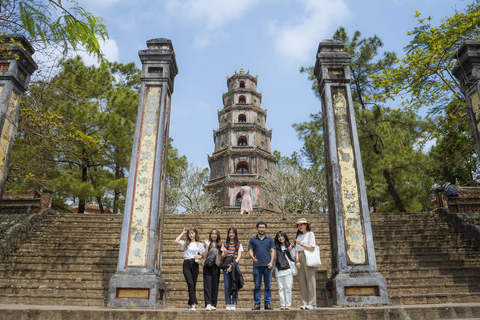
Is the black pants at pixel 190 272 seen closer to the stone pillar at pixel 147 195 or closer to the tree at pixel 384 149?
the stone pillar at pixel 147 195

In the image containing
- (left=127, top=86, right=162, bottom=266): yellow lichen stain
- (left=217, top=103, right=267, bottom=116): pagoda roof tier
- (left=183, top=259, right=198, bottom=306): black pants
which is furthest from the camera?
(left=217, top=103, right=267, bottom=116): pagoda roof tier

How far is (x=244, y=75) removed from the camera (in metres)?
32.1

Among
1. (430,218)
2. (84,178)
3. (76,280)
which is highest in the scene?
(84,178)

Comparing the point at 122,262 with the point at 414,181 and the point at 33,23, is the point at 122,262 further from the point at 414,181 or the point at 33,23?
the point at 414,181

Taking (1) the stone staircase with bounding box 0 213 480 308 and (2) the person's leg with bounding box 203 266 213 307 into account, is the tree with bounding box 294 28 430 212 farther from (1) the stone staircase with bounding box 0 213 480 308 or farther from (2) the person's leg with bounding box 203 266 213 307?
(2) the person's leg with bounding box 203 266 213 307

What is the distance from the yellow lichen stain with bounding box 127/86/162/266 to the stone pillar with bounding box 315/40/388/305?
305 cm

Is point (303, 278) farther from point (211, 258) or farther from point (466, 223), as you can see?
point (466, 223)

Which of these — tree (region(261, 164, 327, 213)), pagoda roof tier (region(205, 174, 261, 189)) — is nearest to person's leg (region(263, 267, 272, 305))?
tree (region(261, 164, 327, 213))

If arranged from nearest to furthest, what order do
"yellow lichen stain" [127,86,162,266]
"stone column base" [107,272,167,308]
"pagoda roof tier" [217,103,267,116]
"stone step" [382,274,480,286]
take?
1. "stone column base" [107,272,167,308]
2. "yellow lichen stain" [127,86,162,266]
3. "stone step" [382,274,480,286]
4. "pagoda roof tier" [217,103,267,116]

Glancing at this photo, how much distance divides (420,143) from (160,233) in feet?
18.6

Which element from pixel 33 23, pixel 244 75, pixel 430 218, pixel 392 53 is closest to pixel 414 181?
pixel 430 218

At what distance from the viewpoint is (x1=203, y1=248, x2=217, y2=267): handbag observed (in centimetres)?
518

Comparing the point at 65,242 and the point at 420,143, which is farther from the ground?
the point at 420,143

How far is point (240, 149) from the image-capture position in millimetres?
28656
